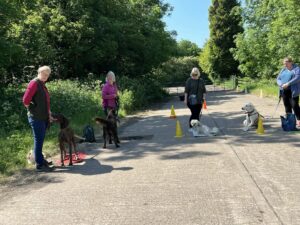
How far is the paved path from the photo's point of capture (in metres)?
5.55

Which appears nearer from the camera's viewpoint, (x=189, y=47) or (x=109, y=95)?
(x=109, y=95)

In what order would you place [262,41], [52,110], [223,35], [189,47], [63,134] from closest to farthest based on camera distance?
[63,134] < [52,110] < [262,41] < [223,35] < [189,47]

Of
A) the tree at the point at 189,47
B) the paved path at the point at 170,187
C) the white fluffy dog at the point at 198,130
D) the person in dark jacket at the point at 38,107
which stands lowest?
A: the paved path at the point at 170,187

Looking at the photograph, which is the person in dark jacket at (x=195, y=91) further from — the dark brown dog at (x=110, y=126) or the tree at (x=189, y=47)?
the tree at (x=189, y=47)

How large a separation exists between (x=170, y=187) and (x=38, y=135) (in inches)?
122

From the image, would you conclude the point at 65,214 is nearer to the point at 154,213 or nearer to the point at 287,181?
the point at 154,213

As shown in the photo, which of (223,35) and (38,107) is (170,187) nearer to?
(38,107)

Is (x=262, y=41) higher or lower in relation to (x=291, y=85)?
higher

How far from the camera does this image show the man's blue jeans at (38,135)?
8.63m

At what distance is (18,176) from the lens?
8.41 m

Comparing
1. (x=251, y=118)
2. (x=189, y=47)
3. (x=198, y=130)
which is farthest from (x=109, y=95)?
(x=189, y=47)

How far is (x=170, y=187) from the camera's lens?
686 centimetres

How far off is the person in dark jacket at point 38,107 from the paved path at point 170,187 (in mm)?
406

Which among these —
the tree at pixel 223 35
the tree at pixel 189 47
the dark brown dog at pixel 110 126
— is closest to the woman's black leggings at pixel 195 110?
the dark brown dog at pixel 110 126
